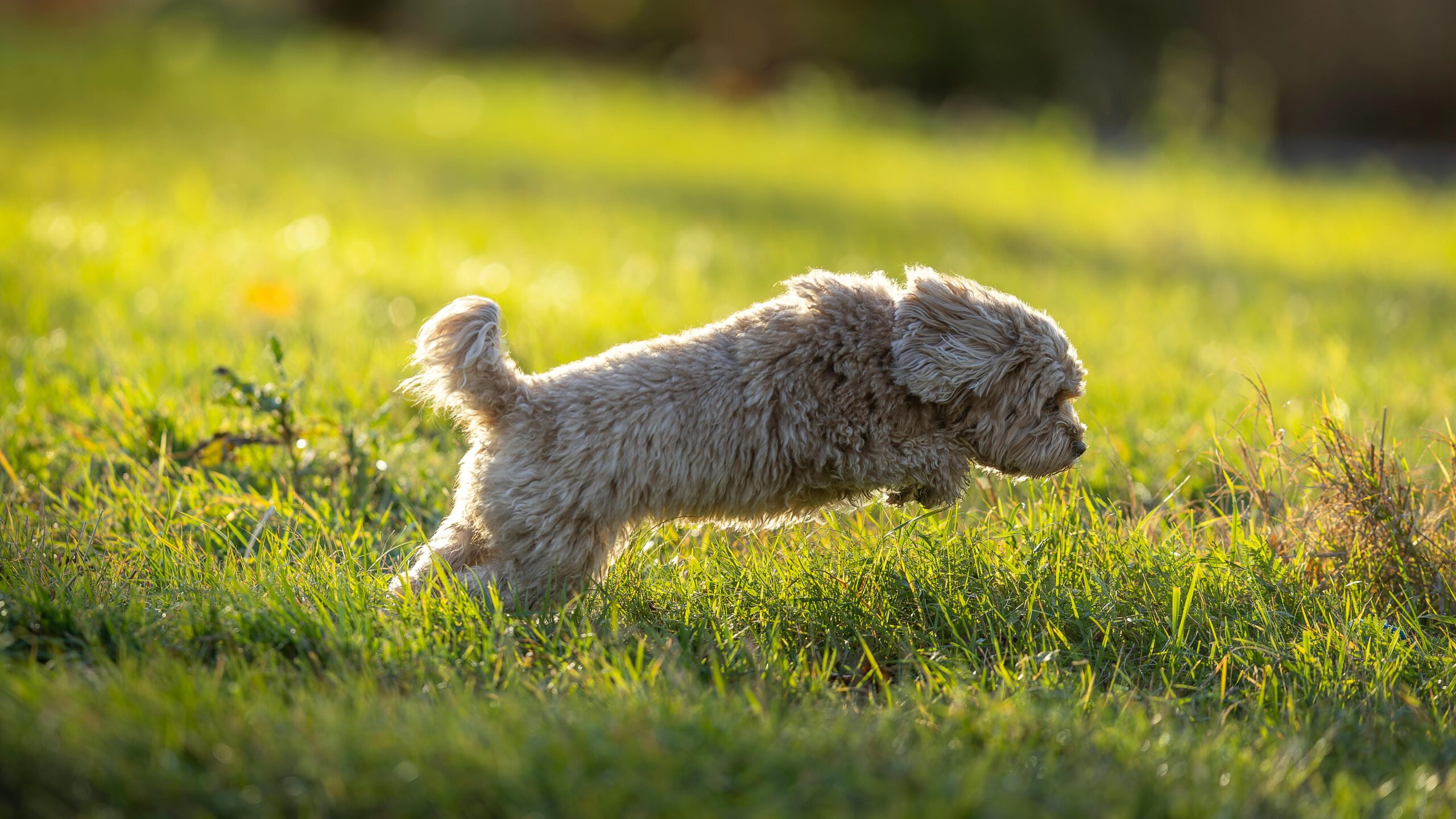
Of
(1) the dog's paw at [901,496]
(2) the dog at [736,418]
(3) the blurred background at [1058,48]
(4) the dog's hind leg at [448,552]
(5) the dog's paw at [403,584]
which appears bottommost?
(5) the dog's paw at [403,584]

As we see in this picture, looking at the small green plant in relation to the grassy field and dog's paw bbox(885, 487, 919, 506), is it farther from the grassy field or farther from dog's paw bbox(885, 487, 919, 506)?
dog's paw bbox(885, 487, 919, 506)

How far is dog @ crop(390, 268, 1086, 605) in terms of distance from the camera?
3318mm

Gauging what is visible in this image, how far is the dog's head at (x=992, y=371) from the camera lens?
11.5 feet

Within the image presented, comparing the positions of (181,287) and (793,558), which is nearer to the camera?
(793,558)

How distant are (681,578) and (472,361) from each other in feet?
3.18

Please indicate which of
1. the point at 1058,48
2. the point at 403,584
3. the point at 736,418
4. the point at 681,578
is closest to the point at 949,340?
the point at 736,418

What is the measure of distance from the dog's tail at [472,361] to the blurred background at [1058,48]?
17342 millimetres

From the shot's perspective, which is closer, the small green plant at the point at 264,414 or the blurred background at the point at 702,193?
the small green plant at the point at 264,414

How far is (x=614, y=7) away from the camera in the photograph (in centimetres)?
2439

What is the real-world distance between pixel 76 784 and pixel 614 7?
23718mm

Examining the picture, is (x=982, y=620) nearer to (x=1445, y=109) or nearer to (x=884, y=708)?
(x=884, y=708)

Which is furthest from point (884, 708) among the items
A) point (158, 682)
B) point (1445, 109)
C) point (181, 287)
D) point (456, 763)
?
point (1445, 109)

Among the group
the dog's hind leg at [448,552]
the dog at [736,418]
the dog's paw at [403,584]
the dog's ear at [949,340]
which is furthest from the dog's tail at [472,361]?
the dog's ear at [949,340]

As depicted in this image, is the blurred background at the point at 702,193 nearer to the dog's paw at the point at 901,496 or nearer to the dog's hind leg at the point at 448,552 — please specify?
the dog's hind leg at the point at 448,552
